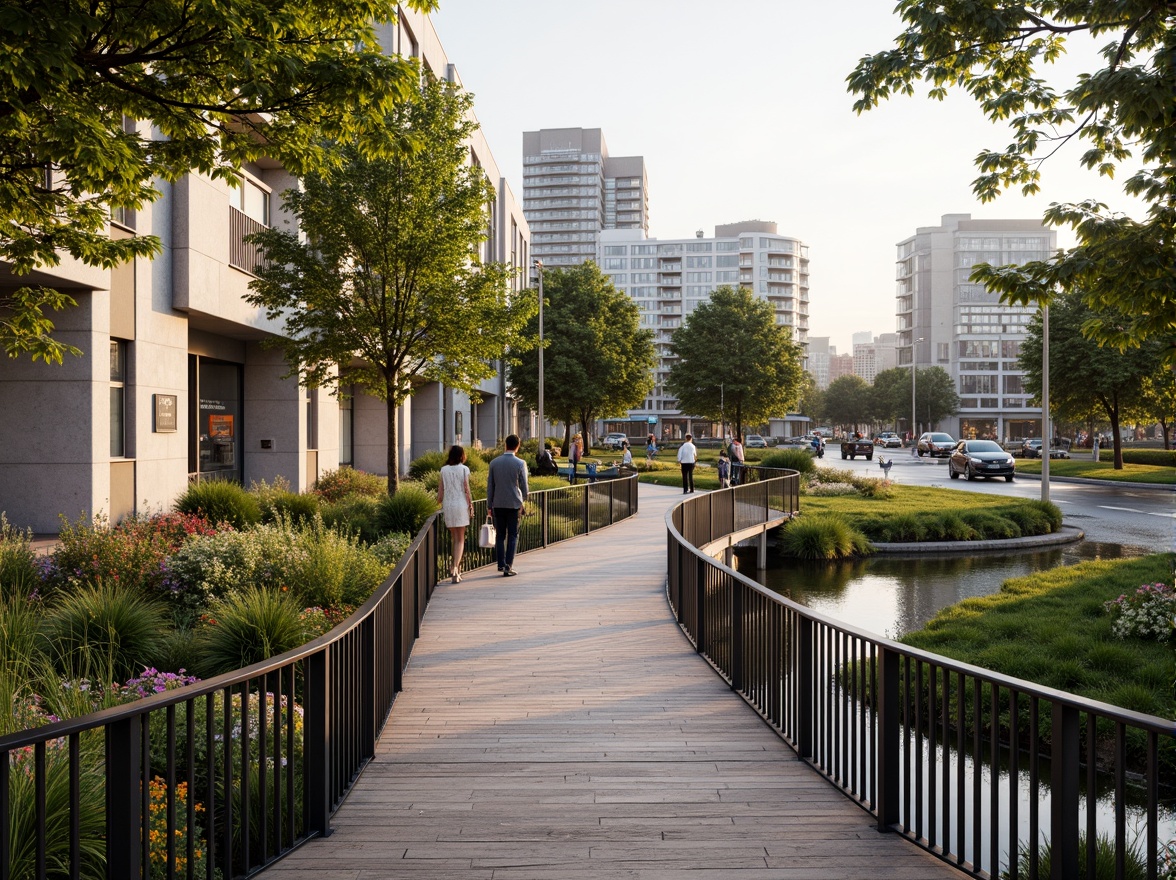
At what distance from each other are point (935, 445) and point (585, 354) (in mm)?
31384

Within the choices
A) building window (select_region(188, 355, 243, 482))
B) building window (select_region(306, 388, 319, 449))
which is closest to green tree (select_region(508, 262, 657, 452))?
building window (select_region(306, 388, 319, 449))

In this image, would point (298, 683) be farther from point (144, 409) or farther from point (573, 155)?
point (573, 155)

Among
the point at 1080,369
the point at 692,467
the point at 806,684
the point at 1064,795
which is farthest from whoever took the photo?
the point at 1080,369

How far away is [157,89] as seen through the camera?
7.17m

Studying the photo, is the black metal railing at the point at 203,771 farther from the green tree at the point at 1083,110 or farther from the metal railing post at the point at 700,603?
the green tree at the point at 1083,110

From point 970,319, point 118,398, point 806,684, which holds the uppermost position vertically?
point 970,319

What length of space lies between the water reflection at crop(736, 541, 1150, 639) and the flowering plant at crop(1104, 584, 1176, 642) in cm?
291

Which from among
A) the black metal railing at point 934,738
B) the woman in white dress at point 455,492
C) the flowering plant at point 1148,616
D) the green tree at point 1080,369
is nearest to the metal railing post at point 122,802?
the black metal railing at point 934,738

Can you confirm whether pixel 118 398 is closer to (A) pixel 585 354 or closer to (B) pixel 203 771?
(B) pixel 203 771

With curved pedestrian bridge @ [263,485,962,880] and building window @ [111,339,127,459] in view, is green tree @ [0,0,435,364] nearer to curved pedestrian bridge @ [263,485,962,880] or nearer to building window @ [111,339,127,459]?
curved pedestrian bridge @ [263,485,962,880]

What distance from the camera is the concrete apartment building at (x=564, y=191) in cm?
16988

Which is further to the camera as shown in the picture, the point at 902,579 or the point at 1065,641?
the point at 902,579

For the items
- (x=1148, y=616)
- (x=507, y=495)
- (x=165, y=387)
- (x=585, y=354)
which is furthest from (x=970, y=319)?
(x=507, y=495)

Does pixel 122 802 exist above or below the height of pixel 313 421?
below
